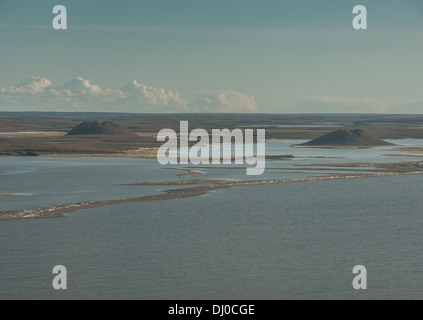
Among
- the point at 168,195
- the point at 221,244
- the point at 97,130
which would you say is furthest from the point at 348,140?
the point at 221,244

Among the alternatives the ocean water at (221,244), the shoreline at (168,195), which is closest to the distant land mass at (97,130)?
the shoreline at (168,195)

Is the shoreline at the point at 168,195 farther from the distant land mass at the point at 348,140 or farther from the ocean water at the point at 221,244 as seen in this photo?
the distant land mass at the point at 348,140

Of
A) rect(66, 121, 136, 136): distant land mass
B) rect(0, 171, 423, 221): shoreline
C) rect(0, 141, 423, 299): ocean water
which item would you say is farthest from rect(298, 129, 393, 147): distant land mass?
rect(0, 141, 423, 299): ocean water

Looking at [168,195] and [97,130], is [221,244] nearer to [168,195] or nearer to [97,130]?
[168,195]

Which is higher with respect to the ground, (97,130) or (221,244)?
(97,130)

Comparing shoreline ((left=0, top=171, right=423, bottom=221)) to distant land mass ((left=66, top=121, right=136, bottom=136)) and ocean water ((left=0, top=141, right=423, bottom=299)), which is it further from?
distant land mass ((left=66, top=121, right=136, bottom=136))
